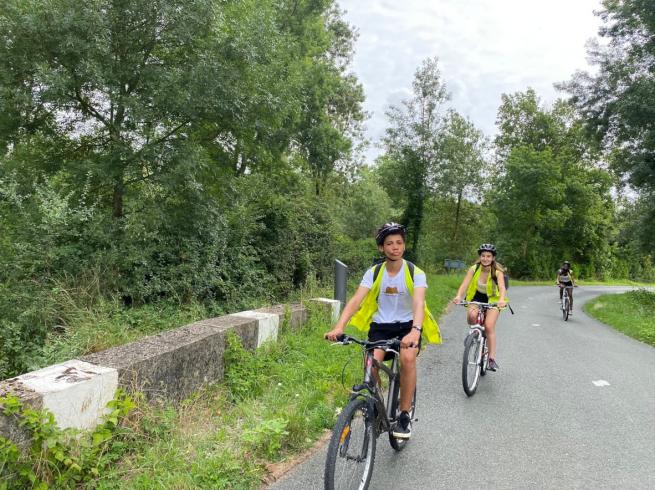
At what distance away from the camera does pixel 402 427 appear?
393 centimetres

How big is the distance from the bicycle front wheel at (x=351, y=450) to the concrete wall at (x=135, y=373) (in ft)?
5.76

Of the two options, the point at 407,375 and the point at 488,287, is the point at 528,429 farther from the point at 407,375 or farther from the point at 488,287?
the point at 488,287

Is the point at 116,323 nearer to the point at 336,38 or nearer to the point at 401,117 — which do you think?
the point at 401,117

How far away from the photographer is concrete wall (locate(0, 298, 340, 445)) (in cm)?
313

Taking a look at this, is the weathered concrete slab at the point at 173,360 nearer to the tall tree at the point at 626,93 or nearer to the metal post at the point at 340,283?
the metal post at the point at 340,283

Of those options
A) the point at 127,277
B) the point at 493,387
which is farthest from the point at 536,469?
the point at 127,277

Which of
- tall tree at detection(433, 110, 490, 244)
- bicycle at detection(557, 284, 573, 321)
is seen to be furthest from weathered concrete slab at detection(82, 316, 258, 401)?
tall tree at detection(433, 110, 490, 244)

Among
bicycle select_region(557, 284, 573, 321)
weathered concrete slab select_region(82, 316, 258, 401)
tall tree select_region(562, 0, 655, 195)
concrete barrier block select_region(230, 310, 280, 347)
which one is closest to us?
weathered concrete slab select_region(82, 316, 258, 401)

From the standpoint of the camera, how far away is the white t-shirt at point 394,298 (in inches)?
157

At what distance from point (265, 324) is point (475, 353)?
109 inches

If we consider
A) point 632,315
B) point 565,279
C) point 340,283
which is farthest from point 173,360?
point 632,315

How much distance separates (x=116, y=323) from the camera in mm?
6484

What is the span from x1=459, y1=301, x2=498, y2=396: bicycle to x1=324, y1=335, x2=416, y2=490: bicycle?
222cm

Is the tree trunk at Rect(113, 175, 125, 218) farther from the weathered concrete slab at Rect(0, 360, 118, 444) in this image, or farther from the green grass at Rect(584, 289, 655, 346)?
the green grass at Rect(584, 289, 655, 346)
